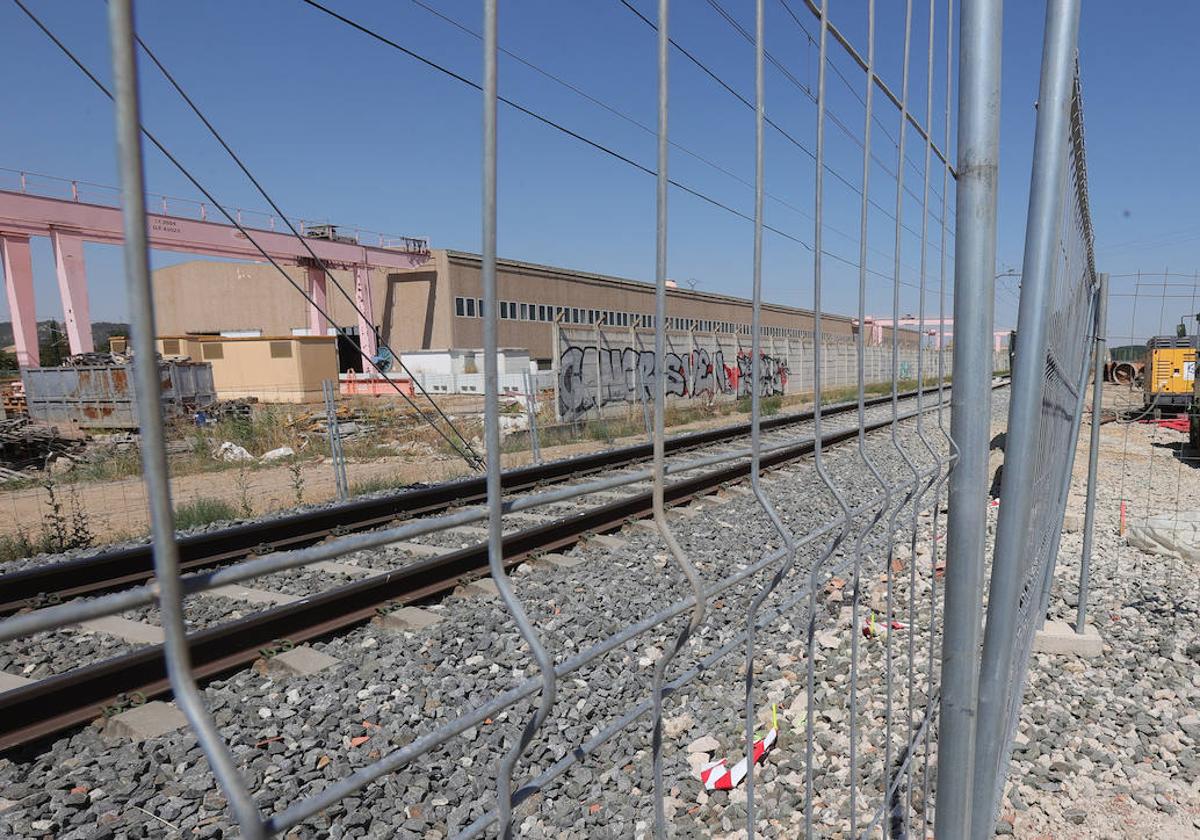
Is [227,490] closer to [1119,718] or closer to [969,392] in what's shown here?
[1119,718]

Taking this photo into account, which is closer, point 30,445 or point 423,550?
point 423,550

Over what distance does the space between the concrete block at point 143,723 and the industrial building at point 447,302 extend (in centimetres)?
3067

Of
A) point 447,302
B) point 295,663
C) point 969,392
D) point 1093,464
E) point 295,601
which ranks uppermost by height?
point 447,302

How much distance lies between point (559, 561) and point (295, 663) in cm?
245

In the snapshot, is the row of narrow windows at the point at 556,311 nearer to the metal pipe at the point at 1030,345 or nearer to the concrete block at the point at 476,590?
the concrete block at the point at 476,590

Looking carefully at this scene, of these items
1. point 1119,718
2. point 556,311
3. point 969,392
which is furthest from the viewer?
point 556,311

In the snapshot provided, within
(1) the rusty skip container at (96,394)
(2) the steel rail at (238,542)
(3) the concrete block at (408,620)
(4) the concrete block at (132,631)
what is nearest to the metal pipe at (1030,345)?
(2) the steel rail at (238,542)

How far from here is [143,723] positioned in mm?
3428

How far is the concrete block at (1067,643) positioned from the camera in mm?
4547

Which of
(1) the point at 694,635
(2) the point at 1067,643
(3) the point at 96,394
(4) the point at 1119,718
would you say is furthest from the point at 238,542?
(3) the point at 96,394

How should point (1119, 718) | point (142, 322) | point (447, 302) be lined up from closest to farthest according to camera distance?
point (142, 322), point (1119, 718), point (447, 302)

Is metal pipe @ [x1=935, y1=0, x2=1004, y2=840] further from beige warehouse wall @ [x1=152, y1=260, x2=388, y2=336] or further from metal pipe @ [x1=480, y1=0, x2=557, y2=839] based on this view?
beige warehouse wall @ [x1=152, y1=260, x2=388, y2=336]

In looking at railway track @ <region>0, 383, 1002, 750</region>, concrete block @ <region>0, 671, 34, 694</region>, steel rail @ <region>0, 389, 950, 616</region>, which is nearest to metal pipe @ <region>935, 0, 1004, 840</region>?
railway track @ <region>0, 383, 1002, 750</region>

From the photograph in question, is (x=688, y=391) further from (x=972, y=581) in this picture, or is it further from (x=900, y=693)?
(x=972, y=581)
